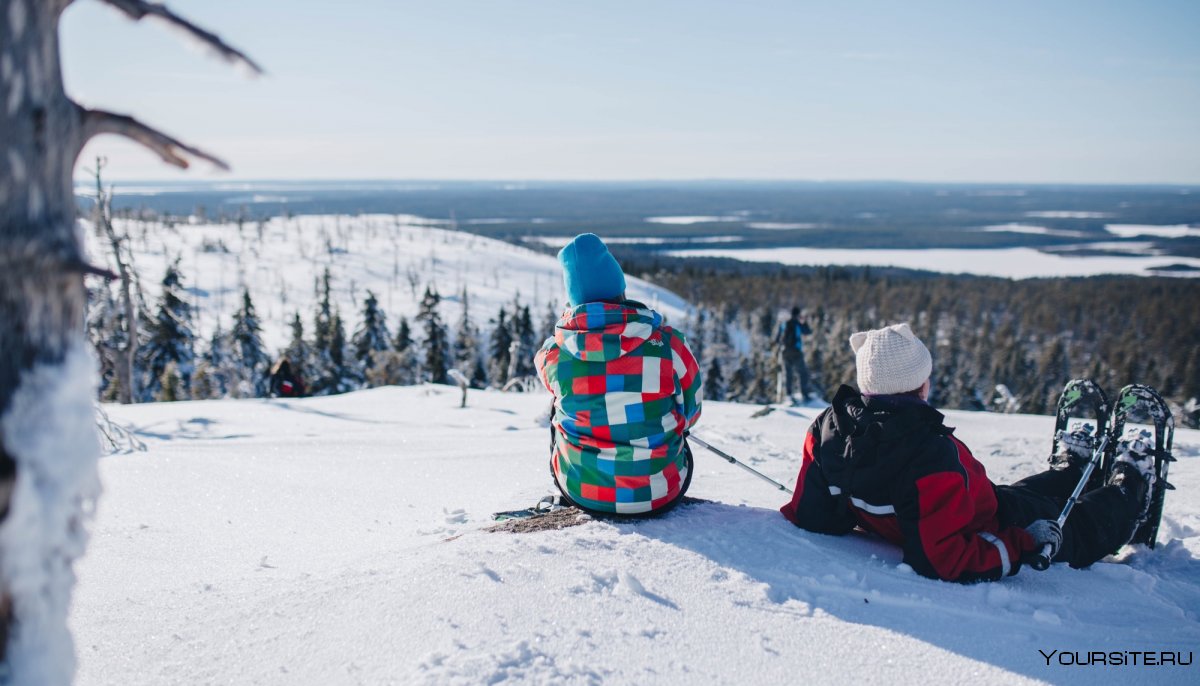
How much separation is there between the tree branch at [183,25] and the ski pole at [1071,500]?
10.6ft

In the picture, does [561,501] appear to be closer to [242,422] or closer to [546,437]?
[546,437]

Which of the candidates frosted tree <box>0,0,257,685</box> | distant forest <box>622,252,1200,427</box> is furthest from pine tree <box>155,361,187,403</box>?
frosted tree <box>0,0,257,685</box>

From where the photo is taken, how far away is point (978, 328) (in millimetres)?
84750

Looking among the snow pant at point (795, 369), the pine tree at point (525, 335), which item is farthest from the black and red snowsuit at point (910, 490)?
the pine tree at point (525, 335)

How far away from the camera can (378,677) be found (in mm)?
2016

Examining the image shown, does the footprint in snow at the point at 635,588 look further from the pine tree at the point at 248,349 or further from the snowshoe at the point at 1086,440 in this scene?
the pine tree at the point at 248,349

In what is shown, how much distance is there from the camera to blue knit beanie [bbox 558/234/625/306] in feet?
10.5

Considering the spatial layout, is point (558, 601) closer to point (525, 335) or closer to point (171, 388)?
point (171, 388)

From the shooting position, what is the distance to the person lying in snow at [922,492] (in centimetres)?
279

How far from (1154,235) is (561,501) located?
24239cm

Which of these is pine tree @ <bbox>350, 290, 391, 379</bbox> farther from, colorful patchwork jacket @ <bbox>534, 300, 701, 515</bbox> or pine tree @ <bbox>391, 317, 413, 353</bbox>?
colorful patchwork jacket @ <bbox>534, 300, 701, 515</bbox>

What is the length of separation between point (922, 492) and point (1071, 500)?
930mm

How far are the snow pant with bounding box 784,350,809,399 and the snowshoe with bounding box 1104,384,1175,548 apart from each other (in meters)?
9.11

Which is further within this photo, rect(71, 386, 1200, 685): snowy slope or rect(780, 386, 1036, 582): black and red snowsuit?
rect(780, 386, 1036, 582): black and red snowsuit
